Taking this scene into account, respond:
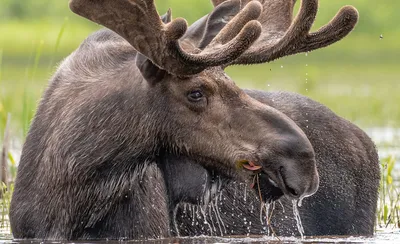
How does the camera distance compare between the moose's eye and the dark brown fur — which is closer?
the moose's eye

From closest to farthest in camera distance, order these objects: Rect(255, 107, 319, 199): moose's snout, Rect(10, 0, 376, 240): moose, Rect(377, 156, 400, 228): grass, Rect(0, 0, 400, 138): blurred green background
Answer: Rect(255, 107, 319, 199): moose's snout, Rect(10, 0, 376, 240): moose, Rect(377, 156, 400, 228): grass, Rect(0, 0, 400, 138): blurred green background

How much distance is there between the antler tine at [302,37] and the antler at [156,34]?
49 cm

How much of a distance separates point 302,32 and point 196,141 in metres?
1.00

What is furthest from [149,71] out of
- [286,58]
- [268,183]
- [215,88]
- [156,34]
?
[286,58]

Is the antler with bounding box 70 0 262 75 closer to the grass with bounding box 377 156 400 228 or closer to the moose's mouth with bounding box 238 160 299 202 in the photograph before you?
the moose's mouth with bounding box 238 160 299 202

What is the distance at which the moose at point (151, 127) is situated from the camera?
7.39 metres

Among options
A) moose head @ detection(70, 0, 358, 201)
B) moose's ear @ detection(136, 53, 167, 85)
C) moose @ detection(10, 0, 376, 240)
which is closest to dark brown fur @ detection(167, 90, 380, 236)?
moose @ detection(10, 0, 376, 240)

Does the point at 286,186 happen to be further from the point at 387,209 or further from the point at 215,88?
the point at 387,209

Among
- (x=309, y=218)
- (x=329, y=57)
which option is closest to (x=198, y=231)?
(x=309, y=218)

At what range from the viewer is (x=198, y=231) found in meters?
8.70

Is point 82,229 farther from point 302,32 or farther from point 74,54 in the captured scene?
point 302,32

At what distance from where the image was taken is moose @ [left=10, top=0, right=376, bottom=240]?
7.39 metres

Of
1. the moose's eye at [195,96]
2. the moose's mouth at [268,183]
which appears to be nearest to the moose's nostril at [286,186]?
the moose's mouth at [268,183]

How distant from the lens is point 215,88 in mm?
7629
